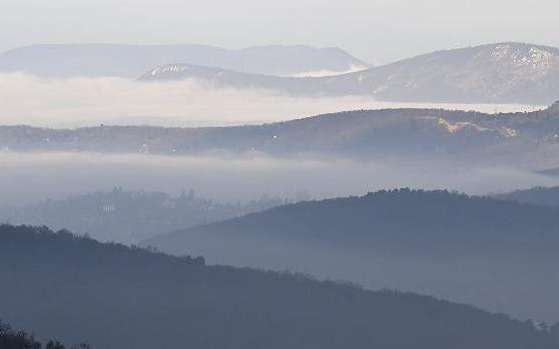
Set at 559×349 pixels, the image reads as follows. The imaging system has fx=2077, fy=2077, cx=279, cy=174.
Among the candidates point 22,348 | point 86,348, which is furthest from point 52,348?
point 86,348

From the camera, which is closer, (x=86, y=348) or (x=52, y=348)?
(x=52, y=348)

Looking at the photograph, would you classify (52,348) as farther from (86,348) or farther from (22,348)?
(86,348)

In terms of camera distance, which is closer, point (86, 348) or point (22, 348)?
point (22, 348)
